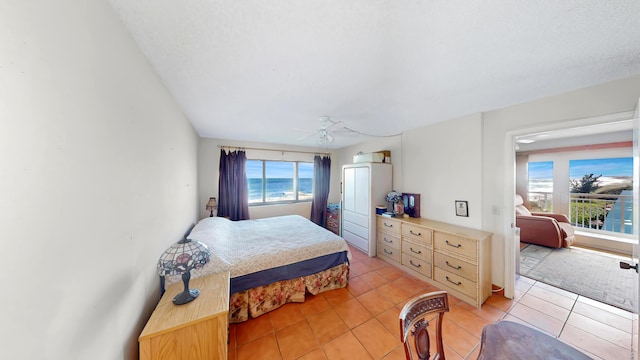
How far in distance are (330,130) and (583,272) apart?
430cm

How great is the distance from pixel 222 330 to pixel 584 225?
708 centimetres

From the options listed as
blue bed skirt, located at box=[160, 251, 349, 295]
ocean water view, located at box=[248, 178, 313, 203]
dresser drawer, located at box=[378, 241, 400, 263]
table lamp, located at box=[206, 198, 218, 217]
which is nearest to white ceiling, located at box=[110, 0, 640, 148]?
blue bed skirt, located at box=[160, 251, 349, 295]

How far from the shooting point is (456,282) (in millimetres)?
2377

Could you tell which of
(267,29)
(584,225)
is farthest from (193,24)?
(584,225)

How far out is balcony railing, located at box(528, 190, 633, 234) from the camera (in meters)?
3.89

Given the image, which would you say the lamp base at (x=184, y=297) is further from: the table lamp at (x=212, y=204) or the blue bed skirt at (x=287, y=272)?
the table lamp at (x=212, y=204)

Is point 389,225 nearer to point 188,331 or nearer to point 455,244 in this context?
point 455,244

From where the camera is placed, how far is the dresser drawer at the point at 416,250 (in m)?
2.68

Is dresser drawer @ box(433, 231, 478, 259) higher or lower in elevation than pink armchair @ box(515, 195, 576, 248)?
higher

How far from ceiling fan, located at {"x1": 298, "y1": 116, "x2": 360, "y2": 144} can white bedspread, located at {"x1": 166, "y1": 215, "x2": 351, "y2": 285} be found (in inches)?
→ 56.6

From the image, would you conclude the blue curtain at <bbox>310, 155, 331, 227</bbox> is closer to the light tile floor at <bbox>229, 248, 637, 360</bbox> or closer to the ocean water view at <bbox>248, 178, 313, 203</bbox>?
the ocean water view at <bbox>248, 178, 313, 203</bbox>

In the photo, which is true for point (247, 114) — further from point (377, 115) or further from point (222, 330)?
point (222, 330)

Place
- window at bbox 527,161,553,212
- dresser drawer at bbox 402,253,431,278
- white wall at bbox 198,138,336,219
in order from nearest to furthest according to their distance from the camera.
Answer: dresser drawer at bbox 402,253,431,278
white wall at bbox 198,138,336,219
window at bbox 527,161,553,212

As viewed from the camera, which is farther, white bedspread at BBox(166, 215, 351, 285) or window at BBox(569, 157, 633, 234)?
window at BBox(569, 157, 633, 234)
